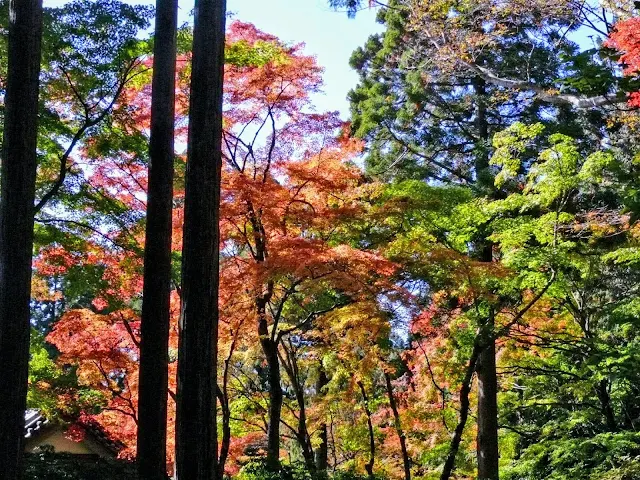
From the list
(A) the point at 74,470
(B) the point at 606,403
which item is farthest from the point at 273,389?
(B) the point at 606,403

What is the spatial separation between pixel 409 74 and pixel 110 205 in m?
8.11

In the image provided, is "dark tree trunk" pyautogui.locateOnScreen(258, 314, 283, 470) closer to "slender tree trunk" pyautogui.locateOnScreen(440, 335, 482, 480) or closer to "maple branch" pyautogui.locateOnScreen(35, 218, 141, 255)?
"maple branch" pyautogui.locateOnScreen(35, 218, 141, 255)

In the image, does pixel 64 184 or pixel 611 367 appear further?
pixel 611 367

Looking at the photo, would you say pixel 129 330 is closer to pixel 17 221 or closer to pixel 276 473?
pixel 276 473

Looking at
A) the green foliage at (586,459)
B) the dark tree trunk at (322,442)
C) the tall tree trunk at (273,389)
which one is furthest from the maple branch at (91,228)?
the green foliage at (586,459)

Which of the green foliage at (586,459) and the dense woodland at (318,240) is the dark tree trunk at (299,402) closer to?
the dense woodland at (318,240)

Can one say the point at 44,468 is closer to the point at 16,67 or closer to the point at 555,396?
the point at 16,67

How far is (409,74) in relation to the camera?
A: 13117 millimetres

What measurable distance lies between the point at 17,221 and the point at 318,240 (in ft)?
13.5

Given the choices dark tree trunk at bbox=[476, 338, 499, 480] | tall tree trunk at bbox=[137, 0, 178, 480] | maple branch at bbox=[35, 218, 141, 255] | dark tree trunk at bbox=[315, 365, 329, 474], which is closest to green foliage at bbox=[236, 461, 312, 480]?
tall tree trunk at bbox=[137, 0, 178, 480]

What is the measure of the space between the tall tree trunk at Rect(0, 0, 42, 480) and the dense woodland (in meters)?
0.02

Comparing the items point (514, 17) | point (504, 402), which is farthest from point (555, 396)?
point (514, 17)

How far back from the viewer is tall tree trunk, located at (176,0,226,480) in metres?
4.20

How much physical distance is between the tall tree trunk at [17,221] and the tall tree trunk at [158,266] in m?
1.02
